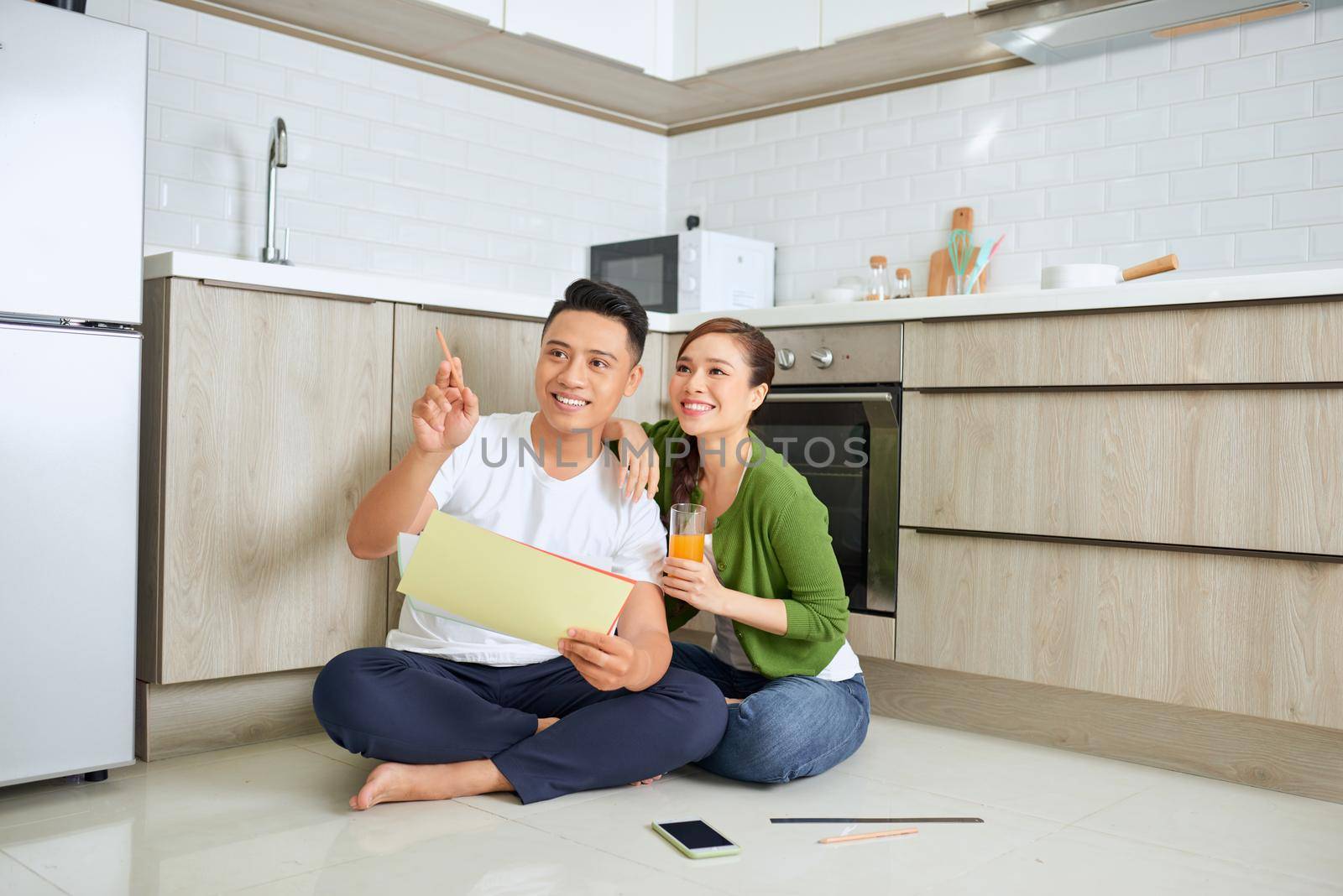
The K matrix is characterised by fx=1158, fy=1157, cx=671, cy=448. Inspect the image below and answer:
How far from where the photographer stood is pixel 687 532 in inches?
78.5

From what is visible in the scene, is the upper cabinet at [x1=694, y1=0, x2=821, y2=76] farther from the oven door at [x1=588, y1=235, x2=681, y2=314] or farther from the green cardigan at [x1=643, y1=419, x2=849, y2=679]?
the green cardigan at [x1=643, y1=419, x2=849, y2=679]

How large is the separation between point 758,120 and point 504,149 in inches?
32.6

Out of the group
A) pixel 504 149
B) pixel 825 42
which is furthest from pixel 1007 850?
pixel 504 149

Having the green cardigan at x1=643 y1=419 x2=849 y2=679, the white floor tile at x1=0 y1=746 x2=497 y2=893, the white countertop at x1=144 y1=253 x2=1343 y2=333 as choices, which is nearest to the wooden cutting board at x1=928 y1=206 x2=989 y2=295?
the white countertop at x1=144 y1=253 x2=1343 y2=333

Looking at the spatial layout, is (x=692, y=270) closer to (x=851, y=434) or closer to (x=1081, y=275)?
(x=851, y=434)

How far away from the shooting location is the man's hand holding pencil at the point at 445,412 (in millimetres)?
1886

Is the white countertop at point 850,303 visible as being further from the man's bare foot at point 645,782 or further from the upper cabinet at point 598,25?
the man's bare foot at point 645,782

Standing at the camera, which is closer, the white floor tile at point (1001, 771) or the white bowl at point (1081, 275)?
the white floor tile at point (1001, 771)

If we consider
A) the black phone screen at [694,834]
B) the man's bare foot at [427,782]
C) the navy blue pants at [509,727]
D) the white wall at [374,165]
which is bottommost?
the black phone screen at [694,834]

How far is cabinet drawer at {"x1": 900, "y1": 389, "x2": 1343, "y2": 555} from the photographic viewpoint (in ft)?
7.01

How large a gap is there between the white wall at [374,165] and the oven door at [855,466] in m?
1.13

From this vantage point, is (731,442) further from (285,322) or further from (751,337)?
(285,322)

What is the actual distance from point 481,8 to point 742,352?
1324 mm

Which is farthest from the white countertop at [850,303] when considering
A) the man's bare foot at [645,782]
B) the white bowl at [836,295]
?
the man's bare foot at [645,782]
